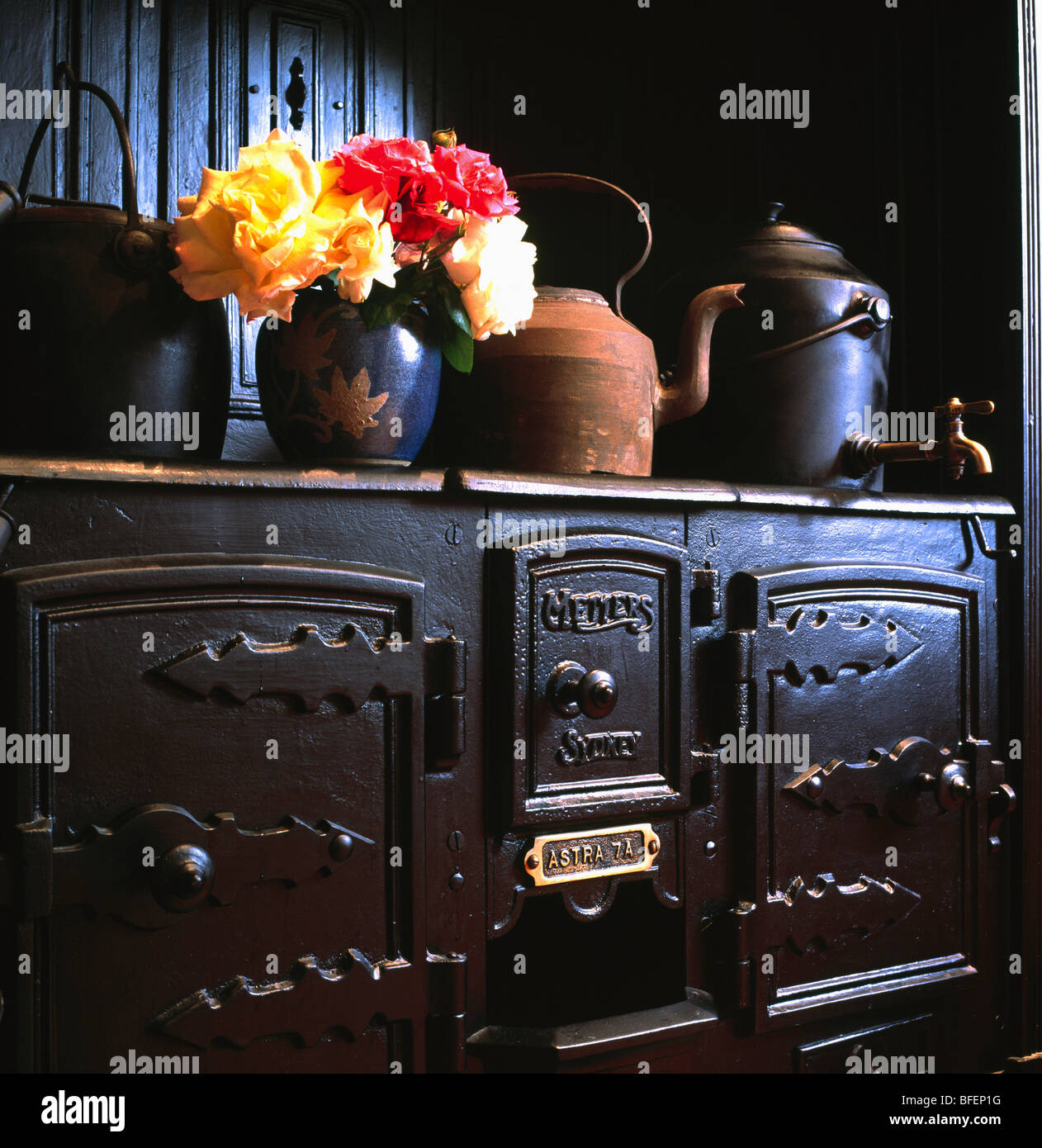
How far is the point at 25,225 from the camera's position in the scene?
114cm

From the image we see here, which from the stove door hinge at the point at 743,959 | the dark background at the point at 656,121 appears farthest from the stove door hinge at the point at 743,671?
the dark background at the point at 656,121

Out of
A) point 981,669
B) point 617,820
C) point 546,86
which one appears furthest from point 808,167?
point 617,820

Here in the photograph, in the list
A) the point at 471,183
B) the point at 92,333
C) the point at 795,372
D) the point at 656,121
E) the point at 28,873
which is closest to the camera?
the point at 28,873

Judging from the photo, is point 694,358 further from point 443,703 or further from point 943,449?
point 443,703

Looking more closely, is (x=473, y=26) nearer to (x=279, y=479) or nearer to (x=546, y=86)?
(x=546, y=86)

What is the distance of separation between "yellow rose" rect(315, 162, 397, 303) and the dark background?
528mm

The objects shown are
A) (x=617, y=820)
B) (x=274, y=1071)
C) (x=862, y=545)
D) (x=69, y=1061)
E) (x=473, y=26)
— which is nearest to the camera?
(x=69, y=1061)

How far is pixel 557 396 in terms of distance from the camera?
1379 mm

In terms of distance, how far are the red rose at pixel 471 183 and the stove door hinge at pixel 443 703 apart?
49 centimetres

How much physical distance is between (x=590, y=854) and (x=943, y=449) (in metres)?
0.78

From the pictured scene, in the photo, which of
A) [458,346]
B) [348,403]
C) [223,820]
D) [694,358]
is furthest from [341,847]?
[694,358]

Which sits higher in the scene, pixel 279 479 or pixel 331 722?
pixel 279 479

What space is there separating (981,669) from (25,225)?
141 cm

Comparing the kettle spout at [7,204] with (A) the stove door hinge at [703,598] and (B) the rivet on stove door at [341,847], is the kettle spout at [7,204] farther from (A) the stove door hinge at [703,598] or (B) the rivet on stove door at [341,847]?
(A) the stove door hinge at [703,598]
